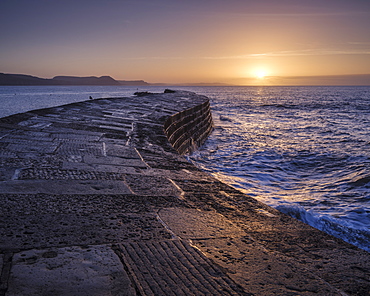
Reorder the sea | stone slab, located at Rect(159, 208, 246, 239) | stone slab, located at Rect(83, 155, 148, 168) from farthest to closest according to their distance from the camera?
the sea < stone slab, located at Rect(83, 155, 148, 168) < stone slab, located at Rect(159, 208, 246, 239)

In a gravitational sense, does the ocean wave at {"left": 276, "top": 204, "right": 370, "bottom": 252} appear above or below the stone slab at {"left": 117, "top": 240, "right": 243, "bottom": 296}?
below

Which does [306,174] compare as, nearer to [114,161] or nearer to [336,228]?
[336,228]

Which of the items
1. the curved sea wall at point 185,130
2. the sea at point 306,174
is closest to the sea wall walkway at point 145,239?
the sea at point 306,174

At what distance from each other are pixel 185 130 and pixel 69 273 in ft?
25.9

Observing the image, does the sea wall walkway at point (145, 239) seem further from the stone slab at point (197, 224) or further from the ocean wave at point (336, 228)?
the ocean wave at point (336, 228)

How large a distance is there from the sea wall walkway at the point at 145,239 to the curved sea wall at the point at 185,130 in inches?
154

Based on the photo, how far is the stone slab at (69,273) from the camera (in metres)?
1.35

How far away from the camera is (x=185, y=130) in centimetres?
926

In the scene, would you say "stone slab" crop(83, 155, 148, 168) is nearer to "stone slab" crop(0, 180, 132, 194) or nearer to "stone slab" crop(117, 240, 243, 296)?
"stone slab" crop(0, 180, 132, 194)

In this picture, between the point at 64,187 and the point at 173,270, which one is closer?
the point at 173,270

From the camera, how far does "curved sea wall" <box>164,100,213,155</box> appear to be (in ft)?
25.1

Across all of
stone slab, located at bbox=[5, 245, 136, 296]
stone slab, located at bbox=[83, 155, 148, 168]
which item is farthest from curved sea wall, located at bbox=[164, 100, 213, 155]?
stone slab, located at bbox=[5, 245, 136, 296]

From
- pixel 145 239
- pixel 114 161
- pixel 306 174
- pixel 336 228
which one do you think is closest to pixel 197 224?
pixel 145 239

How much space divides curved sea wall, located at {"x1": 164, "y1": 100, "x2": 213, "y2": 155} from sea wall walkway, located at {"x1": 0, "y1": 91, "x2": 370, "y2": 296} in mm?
3913
